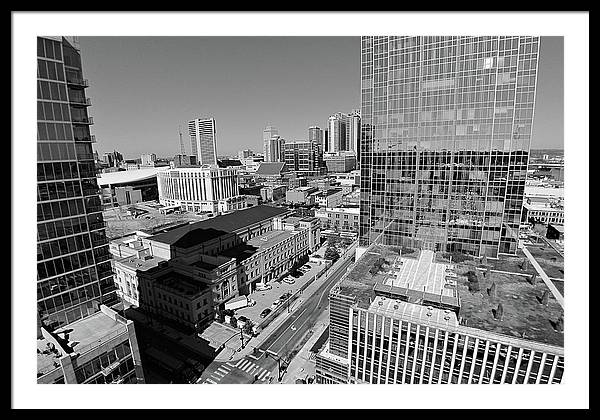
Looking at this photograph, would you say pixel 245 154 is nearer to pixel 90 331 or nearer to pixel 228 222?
pixel 228 222

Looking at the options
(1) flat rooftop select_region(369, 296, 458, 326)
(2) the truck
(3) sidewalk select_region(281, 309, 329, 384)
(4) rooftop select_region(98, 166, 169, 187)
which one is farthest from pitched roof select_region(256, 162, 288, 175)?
(1) flat rooftop select_region(369, 296, 458, 326)

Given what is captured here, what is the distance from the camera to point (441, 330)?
30.1 feet

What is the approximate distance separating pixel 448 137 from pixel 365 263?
1111 cm

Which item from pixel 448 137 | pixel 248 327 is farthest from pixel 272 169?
pixel 248 327

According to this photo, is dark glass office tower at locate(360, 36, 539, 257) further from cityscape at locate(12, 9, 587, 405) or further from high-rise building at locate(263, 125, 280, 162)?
high-rise building at locate(263, 125, 280, 162)

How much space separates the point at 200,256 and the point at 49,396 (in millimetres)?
16747

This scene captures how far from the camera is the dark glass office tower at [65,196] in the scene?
305 inches

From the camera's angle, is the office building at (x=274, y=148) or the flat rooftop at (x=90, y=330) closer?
the flat rooftop at (x=90, y=330)

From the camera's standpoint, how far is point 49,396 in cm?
354

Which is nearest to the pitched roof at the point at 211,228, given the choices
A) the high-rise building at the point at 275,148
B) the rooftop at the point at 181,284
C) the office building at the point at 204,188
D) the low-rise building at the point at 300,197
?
the rooftop at the point at 181,284

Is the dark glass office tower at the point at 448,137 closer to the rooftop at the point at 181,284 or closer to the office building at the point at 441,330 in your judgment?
the office building at the point at 441,330

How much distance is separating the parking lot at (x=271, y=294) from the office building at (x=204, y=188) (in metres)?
23.7
